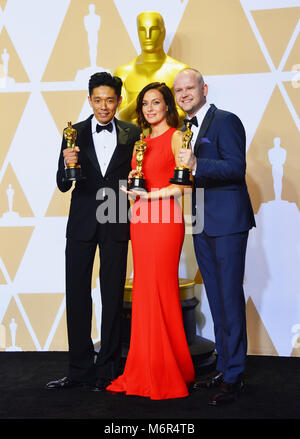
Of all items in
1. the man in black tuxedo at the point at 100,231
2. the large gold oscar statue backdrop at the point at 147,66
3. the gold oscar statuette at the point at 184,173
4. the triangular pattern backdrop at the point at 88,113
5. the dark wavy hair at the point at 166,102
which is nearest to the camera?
the gold oscar statuette at the point at 184,173

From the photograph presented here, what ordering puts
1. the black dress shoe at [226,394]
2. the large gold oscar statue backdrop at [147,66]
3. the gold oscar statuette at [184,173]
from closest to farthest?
1. the gold oscar statuette at [184,173]
2. the black dress shoe at [226,394]
3. the large gold oscar statue backdrop at [147,66]

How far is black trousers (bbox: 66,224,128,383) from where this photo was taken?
300 centimetres

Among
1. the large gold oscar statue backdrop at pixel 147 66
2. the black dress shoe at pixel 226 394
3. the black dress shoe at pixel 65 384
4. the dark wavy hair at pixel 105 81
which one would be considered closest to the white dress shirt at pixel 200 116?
the dark wavy hair at pixel 105 81

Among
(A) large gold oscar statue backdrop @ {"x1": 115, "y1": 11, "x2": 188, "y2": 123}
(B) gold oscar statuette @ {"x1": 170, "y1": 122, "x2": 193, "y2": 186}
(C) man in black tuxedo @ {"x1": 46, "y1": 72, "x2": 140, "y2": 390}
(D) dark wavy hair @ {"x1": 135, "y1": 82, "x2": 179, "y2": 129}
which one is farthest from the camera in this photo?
(A) large gold oscar statue backdrop @ {"x1": 115, "y1": 11, "x2": 188, "y2": 123}

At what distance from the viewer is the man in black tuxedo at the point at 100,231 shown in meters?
2.99

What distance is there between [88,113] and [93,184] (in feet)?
4.33

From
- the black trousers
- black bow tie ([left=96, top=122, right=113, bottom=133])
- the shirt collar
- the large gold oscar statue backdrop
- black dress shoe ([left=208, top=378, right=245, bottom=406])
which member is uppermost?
the large gold oscar statue backdrop

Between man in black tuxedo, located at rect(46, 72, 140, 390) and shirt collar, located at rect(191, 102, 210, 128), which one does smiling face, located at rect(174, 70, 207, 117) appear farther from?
man in black tuxedo, located at rect(46, 72, 140, 390)

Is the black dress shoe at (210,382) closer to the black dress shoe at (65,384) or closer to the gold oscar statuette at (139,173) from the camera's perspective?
the black dress shoe at (65,384)

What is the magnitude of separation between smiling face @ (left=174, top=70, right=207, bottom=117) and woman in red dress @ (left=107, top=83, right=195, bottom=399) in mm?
63

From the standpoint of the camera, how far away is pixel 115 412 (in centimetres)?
266

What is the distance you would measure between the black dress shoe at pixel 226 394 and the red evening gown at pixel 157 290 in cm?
18

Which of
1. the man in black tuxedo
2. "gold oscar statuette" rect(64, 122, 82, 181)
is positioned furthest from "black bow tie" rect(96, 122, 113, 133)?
"gold oscar statuette" rect(64, 122, 82, 181)
